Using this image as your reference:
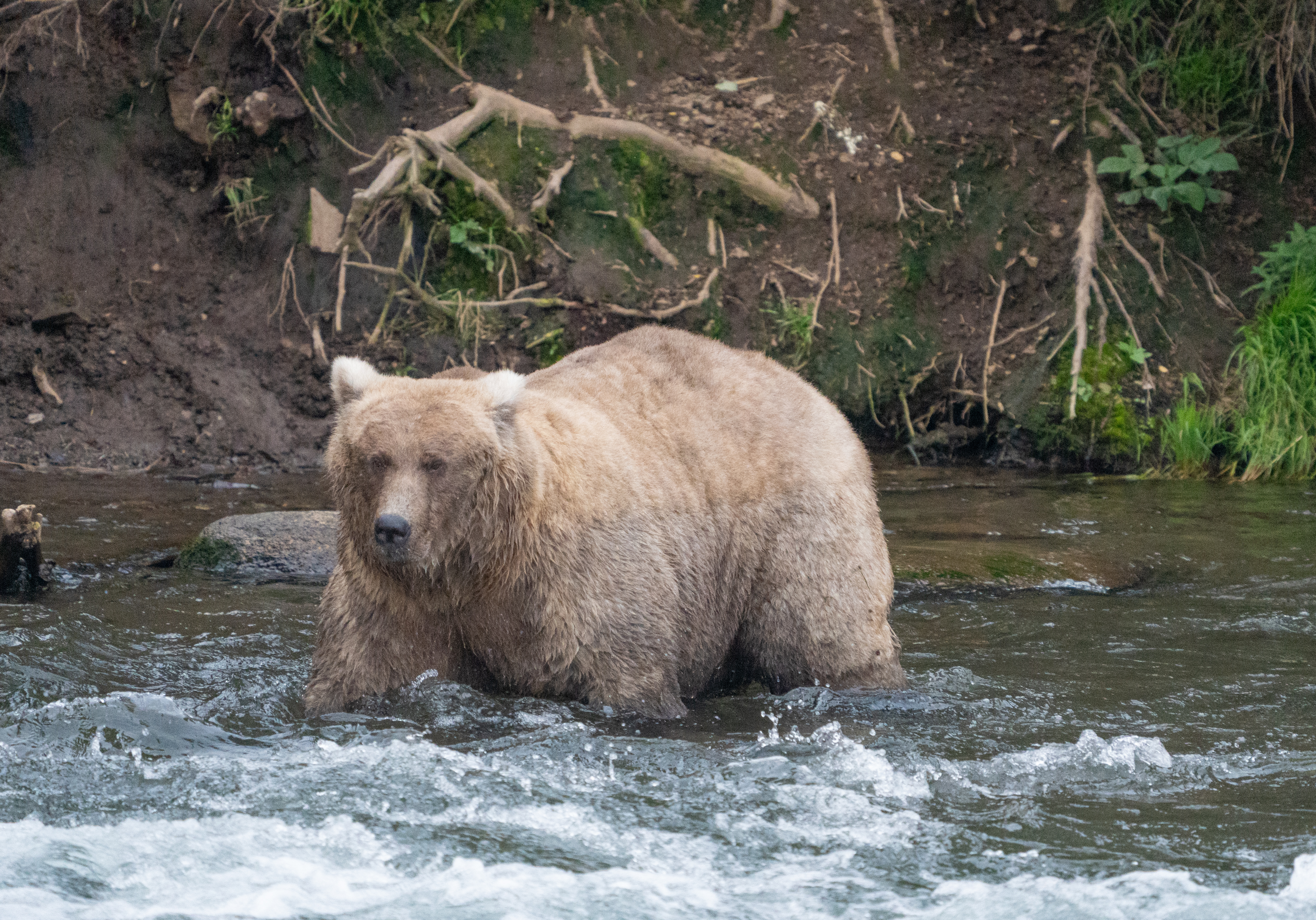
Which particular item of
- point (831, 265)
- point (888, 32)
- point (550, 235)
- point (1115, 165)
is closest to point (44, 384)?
point (550, 235)

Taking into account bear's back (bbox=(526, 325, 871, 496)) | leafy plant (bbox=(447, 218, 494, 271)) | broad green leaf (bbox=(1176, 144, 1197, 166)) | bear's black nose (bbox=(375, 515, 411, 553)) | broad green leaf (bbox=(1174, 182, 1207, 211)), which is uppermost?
broad green leaf (bbox=(1176, 144, 1197, 166))

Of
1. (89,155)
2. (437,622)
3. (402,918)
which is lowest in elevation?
(402,918)

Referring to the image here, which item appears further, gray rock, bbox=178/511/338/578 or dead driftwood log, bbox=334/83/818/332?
dead driftwood log, bbox=334/83/818/332

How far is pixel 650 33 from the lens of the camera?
11.3 meters

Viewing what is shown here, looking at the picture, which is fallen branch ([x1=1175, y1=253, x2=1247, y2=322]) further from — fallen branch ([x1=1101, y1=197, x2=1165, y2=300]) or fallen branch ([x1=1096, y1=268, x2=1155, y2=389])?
fallen branch ([x1=1096, y1=268, x2=1155, y2=389])

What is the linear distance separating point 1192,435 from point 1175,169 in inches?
84.0

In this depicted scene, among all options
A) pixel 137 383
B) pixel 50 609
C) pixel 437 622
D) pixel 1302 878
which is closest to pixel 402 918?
pixel 437 622

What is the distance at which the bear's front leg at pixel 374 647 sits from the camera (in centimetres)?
464

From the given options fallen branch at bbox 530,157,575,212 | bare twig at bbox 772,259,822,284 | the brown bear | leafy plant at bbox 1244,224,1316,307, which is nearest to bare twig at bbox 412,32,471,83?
fallen branch at bbox 530,157,575,212

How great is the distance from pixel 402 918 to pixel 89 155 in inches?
346

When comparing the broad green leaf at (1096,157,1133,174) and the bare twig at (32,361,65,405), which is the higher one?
the broad green leaf at (1096,157,1133,174)

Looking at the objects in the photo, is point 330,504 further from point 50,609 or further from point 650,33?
point 650,33

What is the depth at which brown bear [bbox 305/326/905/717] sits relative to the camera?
4.46 metres

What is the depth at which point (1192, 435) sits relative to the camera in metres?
10.0
